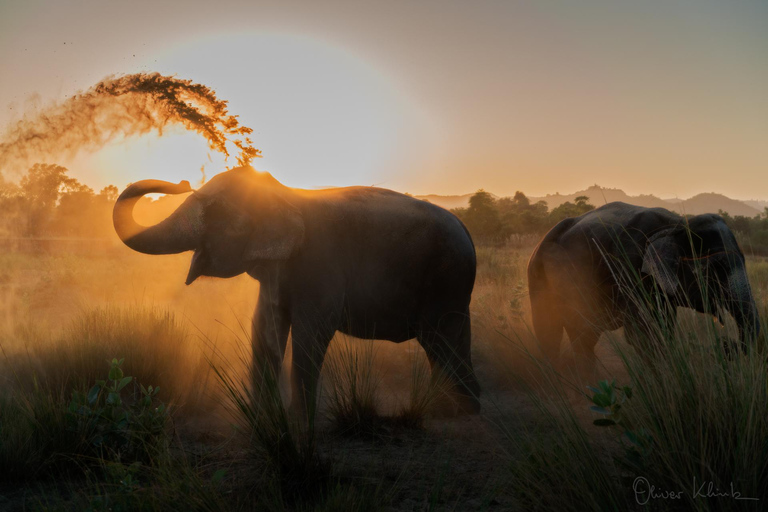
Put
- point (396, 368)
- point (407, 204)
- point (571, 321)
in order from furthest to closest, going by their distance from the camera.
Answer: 1. point (396, 368)
2. point (571, 321)
3. point (407, 204)

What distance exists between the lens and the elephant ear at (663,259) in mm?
3986

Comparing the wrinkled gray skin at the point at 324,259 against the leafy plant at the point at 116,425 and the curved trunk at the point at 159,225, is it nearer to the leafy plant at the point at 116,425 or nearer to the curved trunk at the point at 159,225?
the curved trunk at the point at 159,225

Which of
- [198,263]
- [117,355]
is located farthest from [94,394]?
[117,355]

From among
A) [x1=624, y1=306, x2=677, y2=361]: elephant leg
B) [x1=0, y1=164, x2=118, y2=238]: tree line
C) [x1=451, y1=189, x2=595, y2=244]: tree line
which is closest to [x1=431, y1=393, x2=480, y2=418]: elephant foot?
[x1=624, y1=306, x2=677, y2=361]: elephant leg

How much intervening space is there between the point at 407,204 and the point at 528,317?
15.5 feet

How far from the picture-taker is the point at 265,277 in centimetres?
409

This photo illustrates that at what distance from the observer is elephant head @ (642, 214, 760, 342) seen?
3.80m

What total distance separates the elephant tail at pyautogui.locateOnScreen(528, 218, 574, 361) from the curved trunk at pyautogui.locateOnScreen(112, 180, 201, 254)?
10.7 feet

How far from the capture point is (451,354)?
14.8 ft

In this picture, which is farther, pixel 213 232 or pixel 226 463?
pixel 213 232

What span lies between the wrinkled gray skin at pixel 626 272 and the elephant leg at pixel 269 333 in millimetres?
2028

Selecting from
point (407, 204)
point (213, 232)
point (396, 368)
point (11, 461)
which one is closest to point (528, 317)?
point (396, 368)

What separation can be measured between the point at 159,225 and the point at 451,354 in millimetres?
2342

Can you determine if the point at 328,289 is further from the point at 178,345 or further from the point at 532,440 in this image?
the point at 178,345
